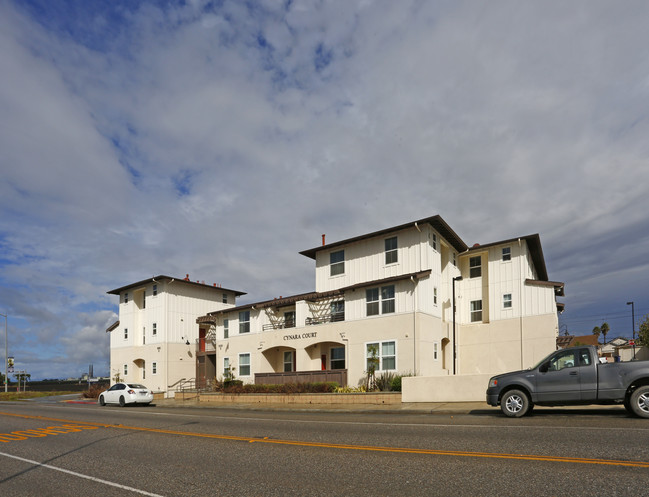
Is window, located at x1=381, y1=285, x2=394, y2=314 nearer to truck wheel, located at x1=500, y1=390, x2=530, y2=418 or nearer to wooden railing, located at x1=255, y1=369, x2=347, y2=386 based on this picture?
wooden railing, located at x1=255, y1=369, x2=347, y2=386

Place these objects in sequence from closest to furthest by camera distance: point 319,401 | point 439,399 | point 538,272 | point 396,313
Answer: point 439,399
point 319,401
point 396,313
point 538,272

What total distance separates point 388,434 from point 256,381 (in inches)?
848

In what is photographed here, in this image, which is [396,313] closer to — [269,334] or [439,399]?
[439,399]

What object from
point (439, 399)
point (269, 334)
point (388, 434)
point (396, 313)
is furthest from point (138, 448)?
point (269, 334)

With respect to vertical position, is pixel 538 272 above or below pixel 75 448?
above

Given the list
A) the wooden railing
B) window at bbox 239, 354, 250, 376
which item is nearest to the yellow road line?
the wooden railing

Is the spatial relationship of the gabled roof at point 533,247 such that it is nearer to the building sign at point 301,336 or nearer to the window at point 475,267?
the window at point 475,267

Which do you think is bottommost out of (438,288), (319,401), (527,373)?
(319,401)

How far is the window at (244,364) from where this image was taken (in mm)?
36500

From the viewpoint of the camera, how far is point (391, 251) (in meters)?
30.6

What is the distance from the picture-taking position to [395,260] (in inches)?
1195

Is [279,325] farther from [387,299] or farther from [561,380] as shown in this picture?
[561,380]

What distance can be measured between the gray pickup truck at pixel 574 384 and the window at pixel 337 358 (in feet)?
55.6

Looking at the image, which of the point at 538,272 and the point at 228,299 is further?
the point at 228,299
